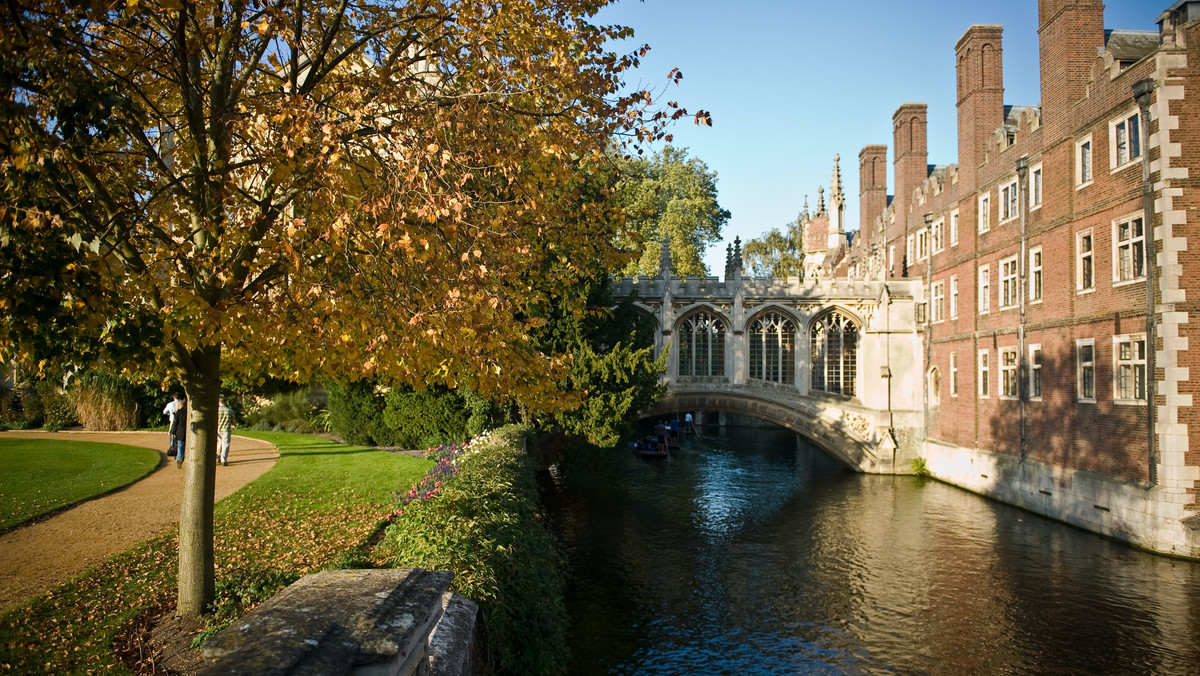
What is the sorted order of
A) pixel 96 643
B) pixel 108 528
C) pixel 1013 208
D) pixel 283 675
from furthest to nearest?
pixel 1013 208, pixel 108 528, pixel 96 643, pixel 283 675

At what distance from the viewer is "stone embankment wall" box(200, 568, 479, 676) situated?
2314mm

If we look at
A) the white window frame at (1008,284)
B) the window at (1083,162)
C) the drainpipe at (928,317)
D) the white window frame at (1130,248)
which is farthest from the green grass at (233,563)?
→ the drainpipe at (928,317)

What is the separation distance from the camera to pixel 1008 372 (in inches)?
954

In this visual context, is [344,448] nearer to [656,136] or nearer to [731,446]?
[656,136]

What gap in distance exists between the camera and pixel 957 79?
2861cm

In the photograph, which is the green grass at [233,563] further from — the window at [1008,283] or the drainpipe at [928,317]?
the drainpipe at [928,317]

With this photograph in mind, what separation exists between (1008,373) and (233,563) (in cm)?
2291

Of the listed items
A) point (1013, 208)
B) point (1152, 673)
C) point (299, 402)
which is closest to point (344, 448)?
point (299, 402)

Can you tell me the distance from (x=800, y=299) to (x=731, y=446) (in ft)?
41.1

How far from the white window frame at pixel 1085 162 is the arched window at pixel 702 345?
14.0 m

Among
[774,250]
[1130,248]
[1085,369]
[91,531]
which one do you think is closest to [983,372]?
[1085,369]

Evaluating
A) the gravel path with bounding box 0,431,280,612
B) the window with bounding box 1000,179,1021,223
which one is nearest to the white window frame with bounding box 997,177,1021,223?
the window with bounding box 1000,179,1021,223

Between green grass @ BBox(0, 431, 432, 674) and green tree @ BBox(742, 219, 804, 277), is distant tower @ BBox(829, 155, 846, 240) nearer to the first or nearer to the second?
green tree @ BBox(742, 219, 804, 277)

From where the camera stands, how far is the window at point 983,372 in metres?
25.6
